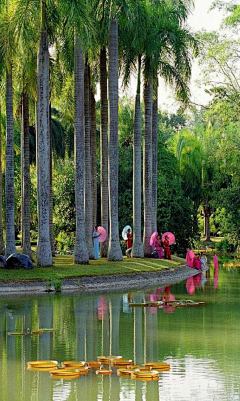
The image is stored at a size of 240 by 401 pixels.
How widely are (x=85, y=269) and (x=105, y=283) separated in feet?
4.70

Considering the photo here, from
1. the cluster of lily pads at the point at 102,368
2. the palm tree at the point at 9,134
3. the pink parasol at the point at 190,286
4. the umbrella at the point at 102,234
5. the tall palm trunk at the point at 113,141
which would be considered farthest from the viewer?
the umbrella at the point at 102,234

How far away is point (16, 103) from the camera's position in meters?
38.4

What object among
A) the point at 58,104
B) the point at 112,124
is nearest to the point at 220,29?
the point at 58,104

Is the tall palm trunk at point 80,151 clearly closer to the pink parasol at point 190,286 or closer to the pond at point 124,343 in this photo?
the pink parasol at point 190,286

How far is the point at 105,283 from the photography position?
1135 inches

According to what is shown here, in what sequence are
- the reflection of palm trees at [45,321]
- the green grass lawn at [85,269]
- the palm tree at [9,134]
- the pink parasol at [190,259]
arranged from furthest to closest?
the pink parasol at [190,259] < the palm tree at [9,134] < the green grass lawn at [85,269] < the reflection of palm trees at [45,321]

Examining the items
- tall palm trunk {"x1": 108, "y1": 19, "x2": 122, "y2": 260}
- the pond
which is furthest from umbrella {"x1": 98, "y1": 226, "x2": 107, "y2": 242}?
the pond

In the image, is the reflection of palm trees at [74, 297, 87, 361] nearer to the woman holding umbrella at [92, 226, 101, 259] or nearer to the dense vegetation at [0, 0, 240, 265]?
the dense vegetation at [0, 0, 240, 265]

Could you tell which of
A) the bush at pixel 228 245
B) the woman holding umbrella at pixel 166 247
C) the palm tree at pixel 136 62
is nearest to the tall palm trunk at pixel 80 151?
the palm tree at pixel 136 62

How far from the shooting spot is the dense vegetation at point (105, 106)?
30.5 meters

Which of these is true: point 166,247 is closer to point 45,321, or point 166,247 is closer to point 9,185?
point 9,185

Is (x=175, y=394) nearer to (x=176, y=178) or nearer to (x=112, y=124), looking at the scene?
(x=112, y=124)

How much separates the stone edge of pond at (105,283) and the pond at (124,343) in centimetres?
88

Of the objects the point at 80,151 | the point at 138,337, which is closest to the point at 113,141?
the point at 80,151
